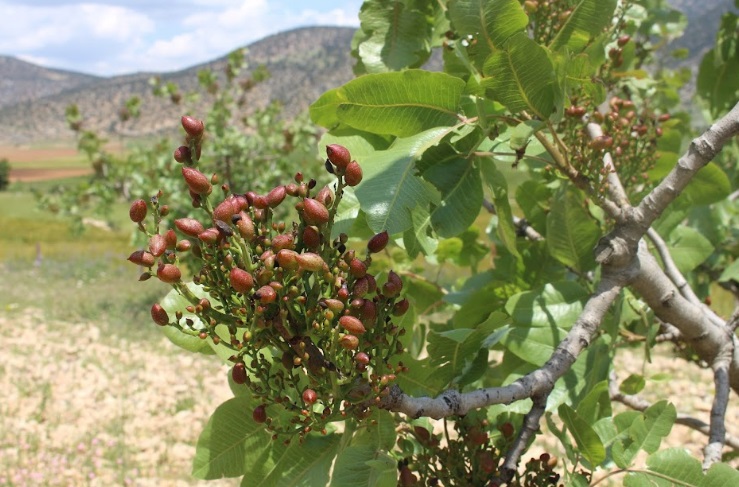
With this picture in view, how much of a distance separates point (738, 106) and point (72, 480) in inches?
Result: 196

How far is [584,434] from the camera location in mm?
1151

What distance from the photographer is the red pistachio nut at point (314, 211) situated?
0.84m

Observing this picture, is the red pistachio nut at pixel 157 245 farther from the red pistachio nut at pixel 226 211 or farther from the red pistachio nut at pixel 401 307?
the red pistachio nut at pixel 401 307

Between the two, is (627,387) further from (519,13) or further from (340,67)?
(340,67)

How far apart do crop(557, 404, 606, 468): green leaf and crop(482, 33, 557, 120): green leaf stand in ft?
1.59

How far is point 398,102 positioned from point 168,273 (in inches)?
18.4

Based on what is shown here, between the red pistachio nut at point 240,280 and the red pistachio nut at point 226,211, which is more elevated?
the red pistachio nut at point 226,211

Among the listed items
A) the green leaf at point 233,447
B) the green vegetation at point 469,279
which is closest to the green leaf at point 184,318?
the green vegetation at point 469,279

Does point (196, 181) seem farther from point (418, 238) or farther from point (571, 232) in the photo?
point (571, 232)

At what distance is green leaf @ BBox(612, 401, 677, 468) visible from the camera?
1205mm

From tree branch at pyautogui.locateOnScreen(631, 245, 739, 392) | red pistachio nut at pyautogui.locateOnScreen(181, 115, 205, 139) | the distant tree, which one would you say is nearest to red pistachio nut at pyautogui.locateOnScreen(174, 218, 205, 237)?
→ red pistachio nut at pyautogui.locateOnScreen(181, 115, 205, 139)

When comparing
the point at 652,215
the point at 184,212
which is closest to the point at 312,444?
the point at 652,215

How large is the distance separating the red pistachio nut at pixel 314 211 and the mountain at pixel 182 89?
11171cm

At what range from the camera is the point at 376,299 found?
94cm
